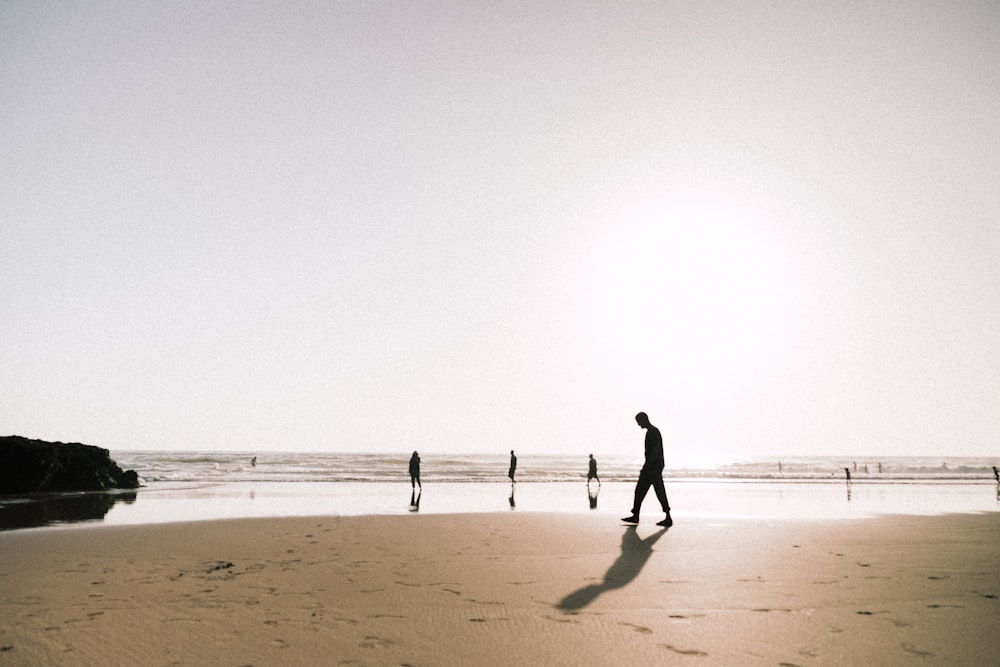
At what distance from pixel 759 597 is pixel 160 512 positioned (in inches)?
638

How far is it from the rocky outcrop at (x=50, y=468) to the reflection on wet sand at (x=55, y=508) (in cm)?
136

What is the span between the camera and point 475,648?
4438 mm

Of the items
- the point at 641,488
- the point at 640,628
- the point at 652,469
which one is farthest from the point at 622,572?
the point at 641,488

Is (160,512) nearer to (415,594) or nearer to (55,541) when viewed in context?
(55,541)

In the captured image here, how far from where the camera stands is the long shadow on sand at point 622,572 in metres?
5.80

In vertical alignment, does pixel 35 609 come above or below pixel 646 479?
below

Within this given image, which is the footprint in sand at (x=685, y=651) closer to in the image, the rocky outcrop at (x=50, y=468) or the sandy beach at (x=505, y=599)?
the sandy beach at (x=505, y=599)

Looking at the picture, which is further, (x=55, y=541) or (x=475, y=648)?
(x=55, y=541)

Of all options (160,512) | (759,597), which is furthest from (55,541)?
(759,597)

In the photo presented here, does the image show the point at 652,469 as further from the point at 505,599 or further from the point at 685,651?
the point at 685,651

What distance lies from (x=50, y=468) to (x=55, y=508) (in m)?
8.39

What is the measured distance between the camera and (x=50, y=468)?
2397cm

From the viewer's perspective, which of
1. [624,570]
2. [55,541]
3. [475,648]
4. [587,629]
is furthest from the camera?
[55,541]

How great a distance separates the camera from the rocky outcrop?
76.1 feet
